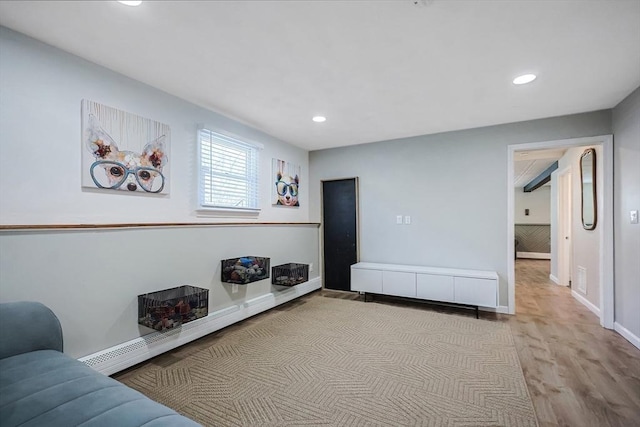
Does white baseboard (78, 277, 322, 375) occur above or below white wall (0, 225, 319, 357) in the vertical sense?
below

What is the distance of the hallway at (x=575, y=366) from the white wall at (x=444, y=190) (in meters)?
0.60

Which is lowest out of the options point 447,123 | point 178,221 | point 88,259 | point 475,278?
point 475,278

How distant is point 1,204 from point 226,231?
1782mm

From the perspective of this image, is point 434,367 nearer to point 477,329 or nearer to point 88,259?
point 477,329

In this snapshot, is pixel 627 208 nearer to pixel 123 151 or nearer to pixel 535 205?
pixel 123 151

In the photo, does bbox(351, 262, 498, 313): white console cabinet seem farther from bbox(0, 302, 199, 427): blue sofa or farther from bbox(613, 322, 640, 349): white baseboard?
bbox(0, 302, 199, 427): blue sofa

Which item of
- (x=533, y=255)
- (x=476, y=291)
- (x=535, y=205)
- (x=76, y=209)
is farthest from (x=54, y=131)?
(x=535, y=205)

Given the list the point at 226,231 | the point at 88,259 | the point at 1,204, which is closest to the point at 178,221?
the point at 226,231

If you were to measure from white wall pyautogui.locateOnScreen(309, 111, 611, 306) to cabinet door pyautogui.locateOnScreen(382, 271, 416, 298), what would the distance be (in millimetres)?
456

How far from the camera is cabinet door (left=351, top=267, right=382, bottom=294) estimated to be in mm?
4207

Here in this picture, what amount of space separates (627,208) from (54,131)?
4.98 metres

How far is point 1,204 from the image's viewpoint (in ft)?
6.18

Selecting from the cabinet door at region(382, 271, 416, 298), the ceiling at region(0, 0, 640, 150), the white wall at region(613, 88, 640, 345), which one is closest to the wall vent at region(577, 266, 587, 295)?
the white wall at region(613, 88, 640, 345)

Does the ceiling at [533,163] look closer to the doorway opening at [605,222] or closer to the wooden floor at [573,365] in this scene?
the doorway opening at [605,222]
